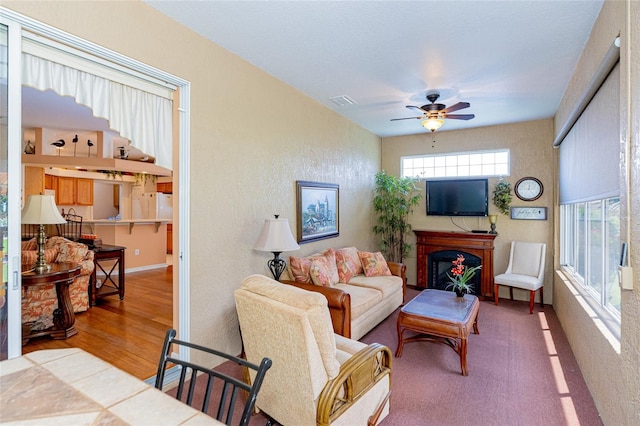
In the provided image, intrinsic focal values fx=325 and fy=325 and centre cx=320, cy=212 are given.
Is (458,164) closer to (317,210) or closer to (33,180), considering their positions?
(317,210)

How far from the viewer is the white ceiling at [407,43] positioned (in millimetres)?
2385

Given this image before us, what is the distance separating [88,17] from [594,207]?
14.2 ft

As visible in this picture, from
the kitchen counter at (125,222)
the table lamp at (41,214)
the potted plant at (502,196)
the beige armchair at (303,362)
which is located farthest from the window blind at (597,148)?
the kitchen counter at (125,222)

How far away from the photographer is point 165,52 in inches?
99.0

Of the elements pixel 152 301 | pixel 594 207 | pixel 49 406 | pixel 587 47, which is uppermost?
pixel 587 47

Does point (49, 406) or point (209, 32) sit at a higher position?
point (209, 32)

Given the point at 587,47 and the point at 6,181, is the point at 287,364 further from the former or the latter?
the point at 587,47

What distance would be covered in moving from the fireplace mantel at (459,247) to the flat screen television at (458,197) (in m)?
0.44

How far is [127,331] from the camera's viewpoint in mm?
3564

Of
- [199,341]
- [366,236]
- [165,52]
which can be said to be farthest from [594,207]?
[165,52]

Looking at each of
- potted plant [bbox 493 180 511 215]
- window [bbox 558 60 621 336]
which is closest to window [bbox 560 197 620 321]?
window [bbox 558 60 621 336]

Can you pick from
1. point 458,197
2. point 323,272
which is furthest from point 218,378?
point 458,197

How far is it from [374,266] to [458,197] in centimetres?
219

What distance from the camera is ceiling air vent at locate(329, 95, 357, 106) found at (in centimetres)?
424
